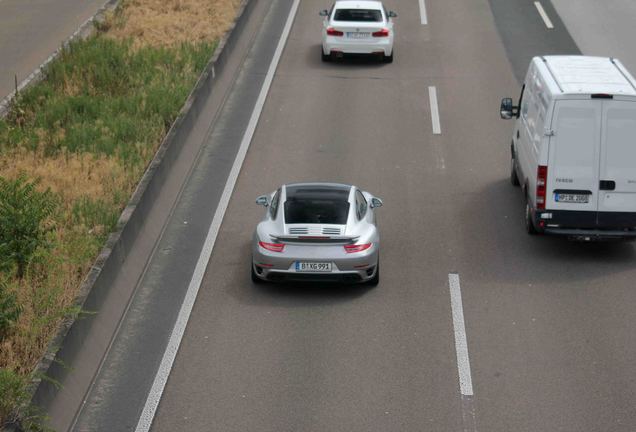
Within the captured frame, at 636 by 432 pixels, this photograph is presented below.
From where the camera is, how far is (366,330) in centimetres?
1528

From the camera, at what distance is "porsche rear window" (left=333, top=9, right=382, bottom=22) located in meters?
29.8

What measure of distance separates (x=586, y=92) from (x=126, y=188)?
7.52m

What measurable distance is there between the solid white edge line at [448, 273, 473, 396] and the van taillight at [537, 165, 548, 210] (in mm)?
1697

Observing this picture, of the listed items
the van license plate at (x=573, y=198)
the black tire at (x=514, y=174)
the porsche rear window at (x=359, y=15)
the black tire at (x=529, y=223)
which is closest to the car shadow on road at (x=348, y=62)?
the porsche rear window at (x=359, y=15)

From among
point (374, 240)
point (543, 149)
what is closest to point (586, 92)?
point (543, 149)

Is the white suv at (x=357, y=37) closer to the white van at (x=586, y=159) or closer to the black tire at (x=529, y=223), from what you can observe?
the black tire at (x=529, y=223)

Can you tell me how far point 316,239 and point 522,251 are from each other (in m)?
3.79

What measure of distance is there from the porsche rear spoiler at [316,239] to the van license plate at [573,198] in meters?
3.27

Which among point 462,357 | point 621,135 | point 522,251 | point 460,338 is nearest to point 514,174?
point 522,251

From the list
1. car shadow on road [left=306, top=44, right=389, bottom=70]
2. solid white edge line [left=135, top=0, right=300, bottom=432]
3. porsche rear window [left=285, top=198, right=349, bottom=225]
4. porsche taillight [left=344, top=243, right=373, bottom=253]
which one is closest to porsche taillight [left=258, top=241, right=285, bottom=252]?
porsche rear window [left=285, top=198, right=349, bottom=225]

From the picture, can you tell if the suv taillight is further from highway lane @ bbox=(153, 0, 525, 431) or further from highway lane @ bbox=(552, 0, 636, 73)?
highway lane @ bbox=(552, 0, 636, 73)

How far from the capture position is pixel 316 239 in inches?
634

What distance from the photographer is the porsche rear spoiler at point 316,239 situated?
1608 centimetres

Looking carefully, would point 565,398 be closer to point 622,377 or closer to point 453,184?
point 622,377
